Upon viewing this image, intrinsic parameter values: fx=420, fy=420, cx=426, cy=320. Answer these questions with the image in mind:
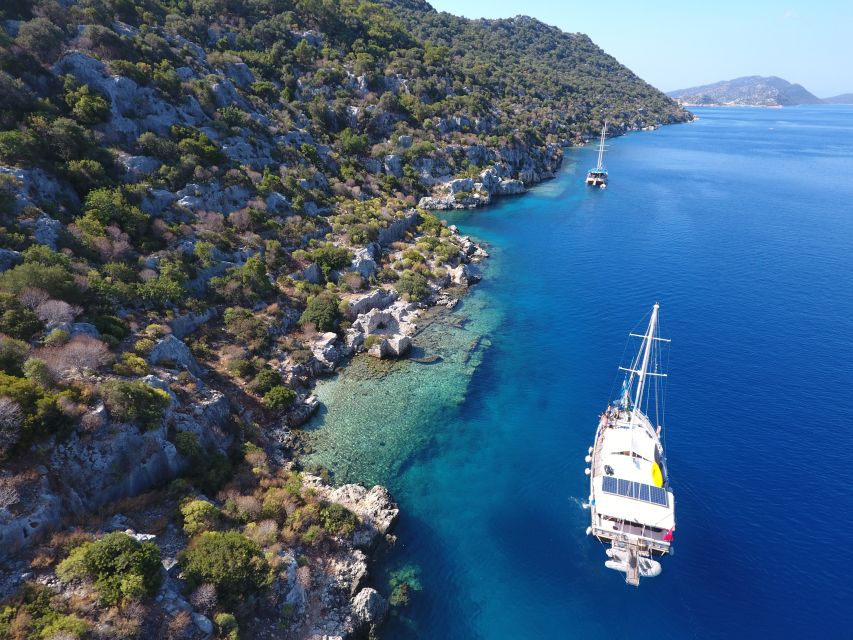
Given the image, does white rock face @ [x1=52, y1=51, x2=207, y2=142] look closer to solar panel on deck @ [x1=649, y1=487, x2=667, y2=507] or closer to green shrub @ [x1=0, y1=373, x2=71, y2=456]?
green shrub @ [x1=0, y1=373, x2=71, y2=456]

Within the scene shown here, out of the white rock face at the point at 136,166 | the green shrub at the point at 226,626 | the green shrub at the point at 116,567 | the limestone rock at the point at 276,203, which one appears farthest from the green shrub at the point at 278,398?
the limestone rock at the point at 276,203

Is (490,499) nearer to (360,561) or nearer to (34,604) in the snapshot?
(360,561)

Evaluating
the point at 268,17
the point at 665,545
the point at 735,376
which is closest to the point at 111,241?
the point at 665,545

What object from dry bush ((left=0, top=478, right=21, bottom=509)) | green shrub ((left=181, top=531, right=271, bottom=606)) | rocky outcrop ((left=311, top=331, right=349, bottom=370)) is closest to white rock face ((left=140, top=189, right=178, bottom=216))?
rocky outcrop ((left=311, top=331, right=349, bottom=370))

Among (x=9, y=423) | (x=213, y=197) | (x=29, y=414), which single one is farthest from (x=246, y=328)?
Result: (x=213, y=197)

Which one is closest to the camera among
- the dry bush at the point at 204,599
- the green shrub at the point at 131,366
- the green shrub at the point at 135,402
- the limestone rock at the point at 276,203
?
the dry bush at the point at 204,599

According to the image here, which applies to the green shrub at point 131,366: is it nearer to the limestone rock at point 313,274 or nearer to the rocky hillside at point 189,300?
the rocky hillside at point 189,300

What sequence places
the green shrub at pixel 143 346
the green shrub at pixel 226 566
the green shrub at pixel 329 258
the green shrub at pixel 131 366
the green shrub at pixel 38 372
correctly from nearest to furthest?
the green shrub at pixel 226 566 < the green shrub at pixel 38 372 < the green shrub at pixel 131 366 < the green shrub at pixel 143 346 < the green shrub at pixel 329 258
